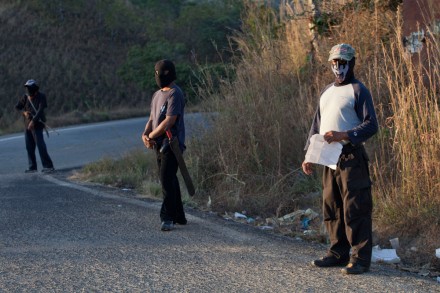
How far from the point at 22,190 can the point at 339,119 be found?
611cm

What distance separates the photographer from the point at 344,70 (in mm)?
6223

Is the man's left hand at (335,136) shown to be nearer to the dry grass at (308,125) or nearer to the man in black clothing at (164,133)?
the dry grass at (308,125)

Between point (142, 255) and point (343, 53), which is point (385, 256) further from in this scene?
point (142, 255)

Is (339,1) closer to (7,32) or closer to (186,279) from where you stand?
(186,279)

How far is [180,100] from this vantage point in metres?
8.16

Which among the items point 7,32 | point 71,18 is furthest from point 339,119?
point 71,18

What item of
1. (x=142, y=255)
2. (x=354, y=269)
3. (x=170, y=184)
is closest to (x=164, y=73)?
(x=170, y=184)

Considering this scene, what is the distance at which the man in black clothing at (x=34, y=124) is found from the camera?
14.0 metres

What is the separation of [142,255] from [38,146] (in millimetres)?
7682

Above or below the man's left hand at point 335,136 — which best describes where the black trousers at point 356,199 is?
below

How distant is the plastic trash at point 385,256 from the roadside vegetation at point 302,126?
134 mm

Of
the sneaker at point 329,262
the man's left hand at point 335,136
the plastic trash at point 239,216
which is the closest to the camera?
the man's left hand at point 335,136

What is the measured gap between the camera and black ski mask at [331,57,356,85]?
20.4 feet

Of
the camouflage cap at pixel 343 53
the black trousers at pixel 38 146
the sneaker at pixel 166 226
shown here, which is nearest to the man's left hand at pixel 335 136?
the camouflage cap at pixel 343 53
